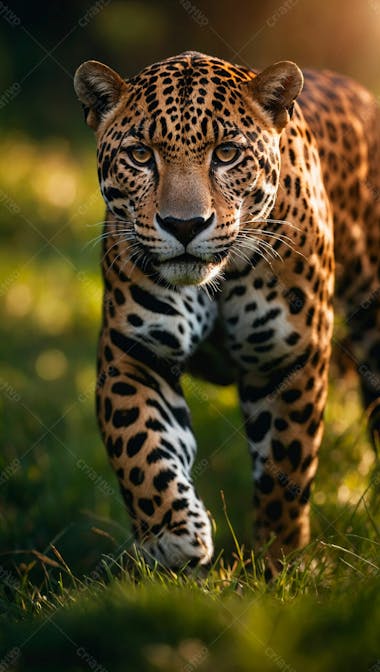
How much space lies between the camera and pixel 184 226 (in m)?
4.66

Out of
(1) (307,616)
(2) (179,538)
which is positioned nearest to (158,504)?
(2) (179,538)

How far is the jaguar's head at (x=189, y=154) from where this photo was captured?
15.6 ft

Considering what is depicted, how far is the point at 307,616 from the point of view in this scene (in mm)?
3818

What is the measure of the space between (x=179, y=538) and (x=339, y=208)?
228cm

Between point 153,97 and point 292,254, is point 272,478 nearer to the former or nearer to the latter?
point 292,254

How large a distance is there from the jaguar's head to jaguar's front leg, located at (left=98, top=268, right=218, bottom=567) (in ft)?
1.00

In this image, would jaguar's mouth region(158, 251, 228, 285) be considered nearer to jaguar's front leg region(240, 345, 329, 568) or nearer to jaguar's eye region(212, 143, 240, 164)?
jaguar's eye region(212, 143, 240, 164)

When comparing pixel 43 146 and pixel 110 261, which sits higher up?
pixel 110 261

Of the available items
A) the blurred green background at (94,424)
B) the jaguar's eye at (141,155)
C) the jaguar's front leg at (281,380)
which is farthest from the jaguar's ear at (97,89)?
the blurred green background at (94,424)

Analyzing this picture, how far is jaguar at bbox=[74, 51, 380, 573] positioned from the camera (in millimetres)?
4879

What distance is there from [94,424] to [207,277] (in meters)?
3.31

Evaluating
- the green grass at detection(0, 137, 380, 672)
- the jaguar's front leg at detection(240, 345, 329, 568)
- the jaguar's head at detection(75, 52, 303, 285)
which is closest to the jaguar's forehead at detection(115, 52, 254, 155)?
the jaguar's head at detection(75, 52, 303, 285)

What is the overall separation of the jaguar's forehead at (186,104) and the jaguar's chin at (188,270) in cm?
47

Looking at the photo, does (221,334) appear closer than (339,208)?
Yes
